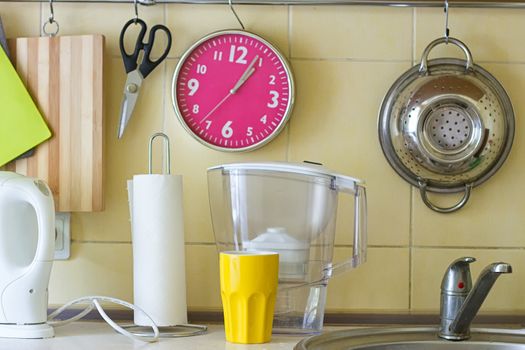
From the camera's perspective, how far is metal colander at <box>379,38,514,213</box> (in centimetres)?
151

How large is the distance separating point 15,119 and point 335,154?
0.58 metres

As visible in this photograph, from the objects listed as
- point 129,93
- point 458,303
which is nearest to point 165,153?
point 129,93

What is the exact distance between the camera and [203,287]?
1565 millimetres

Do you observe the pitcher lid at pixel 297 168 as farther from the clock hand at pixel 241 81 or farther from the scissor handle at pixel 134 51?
the scissor handle at pixel 134 51

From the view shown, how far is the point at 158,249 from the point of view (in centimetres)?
137

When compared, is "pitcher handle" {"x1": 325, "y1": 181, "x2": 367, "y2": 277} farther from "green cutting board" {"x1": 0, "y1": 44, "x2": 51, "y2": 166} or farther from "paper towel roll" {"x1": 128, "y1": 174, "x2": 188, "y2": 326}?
"green cutting board" {"x1": 0, "y1": 44, "x2": 51, "y2": 166}

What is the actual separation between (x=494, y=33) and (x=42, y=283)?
921 millimetres

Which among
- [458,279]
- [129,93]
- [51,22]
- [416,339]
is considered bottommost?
[416,339]

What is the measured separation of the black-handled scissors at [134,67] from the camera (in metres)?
1.53

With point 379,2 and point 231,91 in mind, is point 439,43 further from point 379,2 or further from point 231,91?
point 231,91

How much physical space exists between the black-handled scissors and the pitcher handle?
16.6 inches

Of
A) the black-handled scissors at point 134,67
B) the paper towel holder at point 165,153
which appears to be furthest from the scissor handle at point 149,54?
the paper towel holder at point 165,153

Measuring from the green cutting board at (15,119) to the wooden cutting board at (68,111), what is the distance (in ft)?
0.06

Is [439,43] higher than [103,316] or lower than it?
higher
